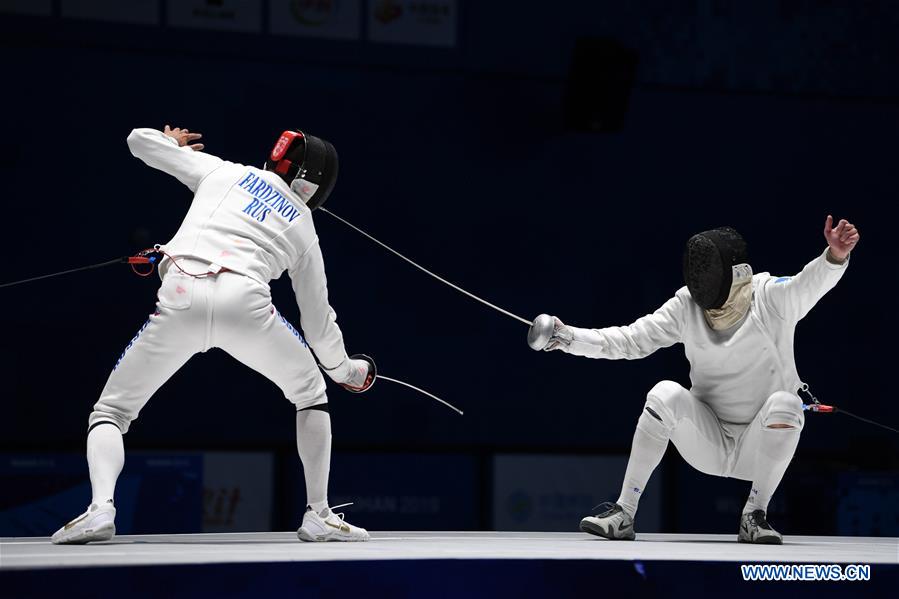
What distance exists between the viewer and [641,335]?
3.25 metres

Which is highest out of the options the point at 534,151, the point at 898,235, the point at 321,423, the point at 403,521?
the point at 534,151

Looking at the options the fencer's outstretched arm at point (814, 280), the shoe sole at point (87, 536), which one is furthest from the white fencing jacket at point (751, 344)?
the shoe sole at point (87, 536)

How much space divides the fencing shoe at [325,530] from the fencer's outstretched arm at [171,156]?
1.02 m

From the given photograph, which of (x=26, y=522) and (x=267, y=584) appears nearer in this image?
(x=267, y=584)

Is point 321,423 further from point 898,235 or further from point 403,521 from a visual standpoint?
point 898,235

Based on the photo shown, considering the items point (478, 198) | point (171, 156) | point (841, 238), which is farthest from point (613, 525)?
point (478, 198)

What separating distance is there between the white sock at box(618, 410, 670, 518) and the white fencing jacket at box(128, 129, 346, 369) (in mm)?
966

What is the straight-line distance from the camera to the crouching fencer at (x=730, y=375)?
3006 millimetres

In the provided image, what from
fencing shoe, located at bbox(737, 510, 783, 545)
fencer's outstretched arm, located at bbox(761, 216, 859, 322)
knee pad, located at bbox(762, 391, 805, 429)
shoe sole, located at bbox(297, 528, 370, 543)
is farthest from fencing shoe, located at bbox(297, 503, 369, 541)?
fencer's outstretched arm, located at bbox(761, 216, 859, 322)

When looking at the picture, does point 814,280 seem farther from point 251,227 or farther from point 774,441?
point 251,227

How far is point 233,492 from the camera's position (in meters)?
5.39

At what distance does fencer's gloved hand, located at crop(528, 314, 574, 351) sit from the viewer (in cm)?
313

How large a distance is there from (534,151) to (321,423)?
338 cm

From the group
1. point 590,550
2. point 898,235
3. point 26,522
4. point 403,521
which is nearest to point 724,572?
point 590,550
